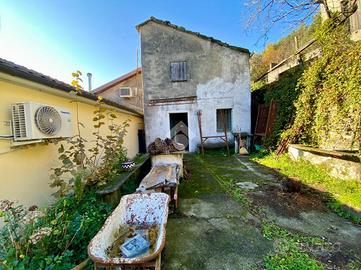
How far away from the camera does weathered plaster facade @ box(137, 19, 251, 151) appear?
1016 cm

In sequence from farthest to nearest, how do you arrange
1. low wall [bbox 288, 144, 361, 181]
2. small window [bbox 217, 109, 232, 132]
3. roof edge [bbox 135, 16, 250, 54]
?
small window [bbox 217, 109, 232, 132]
roof edge [bbox 135, 16, 250, 54]
low wall [bbox 288, 144, 361, 181]

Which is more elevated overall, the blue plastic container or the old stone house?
the old stone house

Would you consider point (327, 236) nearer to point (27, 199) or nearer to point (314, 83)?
point (27, 199)

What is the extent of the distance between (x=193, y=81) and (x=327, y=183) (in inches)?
288

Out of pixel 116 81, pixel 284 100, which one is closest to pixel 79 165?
pixel 284 100

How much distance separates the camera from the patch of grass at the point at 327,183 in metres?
3.73

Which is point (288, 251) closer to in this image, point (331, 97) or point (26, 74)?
point (26, 74)

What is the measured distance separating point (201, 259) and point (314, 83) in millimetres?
6277

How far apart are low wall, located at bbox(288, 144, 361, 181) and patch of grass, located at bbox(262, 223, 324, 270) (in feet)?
8.42

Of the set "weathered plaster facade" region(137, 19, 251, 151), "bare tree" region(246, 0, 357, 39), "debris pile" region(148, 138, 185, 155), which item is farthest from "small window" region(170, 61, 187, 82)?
"debris pile" region(148, 138, 185, 155)

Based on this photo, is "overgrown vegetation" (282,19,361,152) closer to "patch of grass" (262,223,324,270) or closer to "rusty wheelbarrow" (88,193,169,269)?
"patch of grass" (262,223,324,270)

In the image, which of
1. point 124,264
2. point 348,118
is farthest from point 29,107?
point 348,118

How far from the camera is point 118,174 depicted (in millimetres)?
4629

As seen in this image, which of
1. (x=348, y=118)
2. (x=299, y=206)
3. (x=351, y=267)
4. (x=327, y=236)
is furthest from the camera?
(x=348, y=118)
